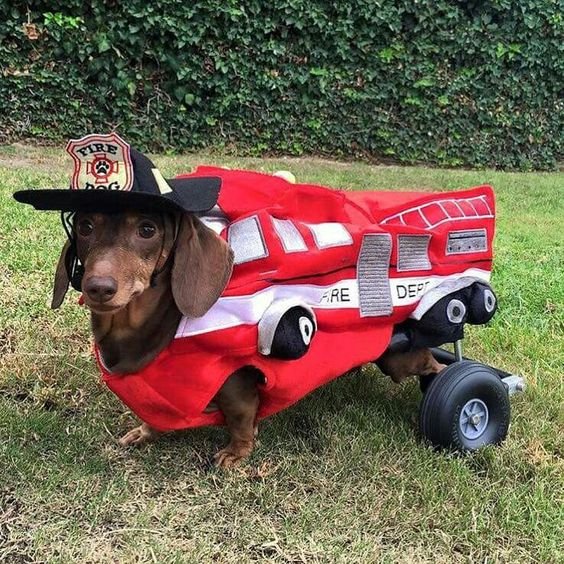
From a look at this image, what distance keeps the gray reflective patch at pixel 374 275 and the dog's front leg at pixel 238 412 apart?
1.49 ft

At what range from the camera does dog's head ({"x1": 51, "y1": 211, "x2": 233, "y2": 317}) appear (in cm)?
190

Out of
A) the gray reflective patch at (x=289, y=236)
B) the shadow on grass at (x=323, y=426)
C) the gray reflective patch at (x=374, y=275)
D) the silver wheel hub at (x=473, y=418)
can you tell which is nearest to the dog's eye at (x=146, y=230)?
the gray reflective patch at (x=289, y=236)

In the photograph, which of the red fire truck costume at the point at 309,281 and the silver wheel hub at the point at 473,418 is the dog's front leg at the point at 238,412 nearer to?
the red fire truck costume at the point at 309,281

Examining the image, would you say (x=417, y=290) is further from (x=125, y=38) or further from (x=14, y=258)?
(x=125, y=38)

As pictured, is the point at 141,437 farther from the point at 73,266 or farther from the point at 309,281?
the point at 309,281

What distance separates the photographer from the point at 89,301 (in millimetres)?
1904

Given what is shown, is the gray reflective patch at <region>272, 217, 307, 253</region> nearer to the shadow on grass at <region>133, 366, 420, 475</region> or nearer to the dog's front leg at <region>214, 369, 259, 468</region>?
the dog's front leg at <region>214, 369, 259, 468</region>

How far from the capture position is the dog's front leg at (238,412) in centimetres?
229

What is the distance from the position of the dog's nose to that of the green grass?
711 mm

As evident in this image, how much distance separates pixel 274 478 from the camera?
2393 millimetres

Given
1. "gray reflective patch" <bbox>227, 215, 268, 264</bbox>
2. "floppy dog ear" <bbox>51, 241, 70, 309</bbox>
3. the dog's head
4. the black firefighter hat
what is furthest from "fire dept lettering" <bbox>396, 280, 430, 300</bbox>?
"floppy dog ear" <bbox>51, 241, 70, 309</bbox>

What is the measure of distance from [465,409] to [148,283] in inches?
48.0

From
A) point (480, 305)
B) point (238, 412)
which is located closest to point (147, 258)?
point (238, 412)

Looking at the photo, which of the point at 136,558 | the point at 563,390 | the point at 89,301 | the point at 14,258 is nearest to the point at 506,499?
the point at 563,390
